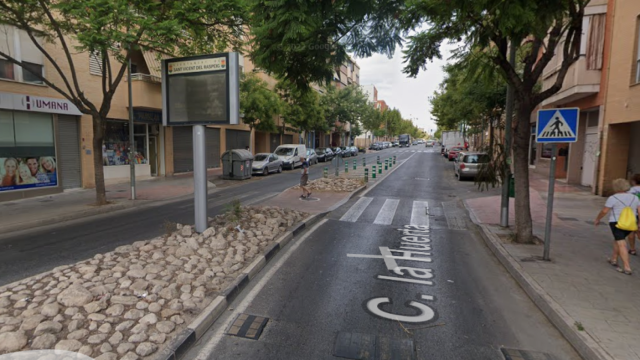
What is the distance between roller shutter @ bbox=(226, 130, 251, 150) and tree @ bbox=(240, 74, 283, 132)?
11.6ft

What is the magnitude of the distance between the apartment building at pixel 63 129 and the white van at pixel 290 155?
7.73 meters

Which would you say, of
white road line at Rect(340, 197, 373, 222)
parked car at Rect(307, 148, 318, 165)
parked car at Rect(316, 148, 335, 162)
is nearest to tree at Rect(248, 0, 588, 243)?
white road line at Rect(340, 197, 373, 222)

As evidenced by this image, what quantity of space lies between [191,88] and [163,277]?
13.1ft

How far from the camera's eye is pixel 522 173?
7191mm

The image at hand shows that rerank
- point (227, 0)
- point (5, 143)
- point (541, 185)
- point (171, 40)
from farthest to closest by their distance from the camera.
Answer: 1. point (541, 185)
2. point (5, 143)
3. point (171, 40)
4. point (227, 0)

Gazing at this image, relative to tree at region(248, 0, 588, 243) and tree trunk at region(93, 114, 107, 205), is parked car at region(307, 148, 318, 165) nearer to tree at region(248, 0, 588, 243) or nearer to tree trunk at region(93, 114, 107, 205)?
tree trunk at region(93, 114, 107, 205)

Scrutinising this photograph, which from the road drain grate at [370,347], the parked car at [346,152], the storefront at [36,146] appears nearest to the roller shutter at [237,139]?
the storefront at [36,146]

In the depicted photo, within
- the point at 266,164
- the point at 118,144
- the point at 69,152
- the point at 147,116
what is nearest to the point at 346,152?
the point at 266,164

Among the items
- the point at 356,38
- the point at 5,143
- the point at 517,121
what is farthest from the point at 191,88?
the point at 5,143

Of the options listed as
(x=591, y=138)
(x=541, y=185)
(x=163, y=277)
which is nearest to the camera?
(x=163, y=277)

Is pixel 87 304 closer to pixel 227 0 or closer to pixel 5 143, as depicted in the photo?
pixel 227 0

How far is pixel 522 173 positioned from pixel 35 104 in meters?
16.7

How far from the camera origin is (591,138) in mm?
15766

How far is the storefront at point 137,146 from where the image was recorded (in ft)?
57.8
